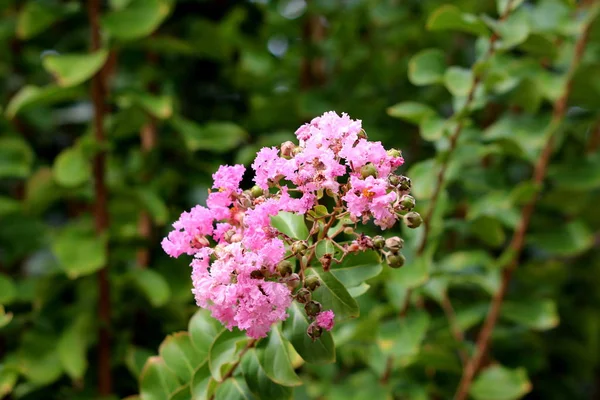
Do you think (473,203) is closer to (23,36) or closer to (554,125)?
(554,125)

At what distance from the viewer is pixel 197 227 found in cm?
54

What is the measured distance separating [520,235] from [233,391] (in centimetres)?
71

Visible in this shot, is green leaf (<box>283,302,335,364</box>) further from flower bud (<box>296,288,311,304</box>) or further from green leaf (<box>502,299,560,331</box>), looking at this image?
green leaf (<box>502,299,560,331</box>)

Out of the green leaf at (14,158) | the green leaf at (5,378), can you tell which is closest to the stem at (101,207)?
the green leaf at (14,158)

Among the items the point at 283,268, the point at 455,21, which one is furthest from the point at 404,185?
the point at 455,21

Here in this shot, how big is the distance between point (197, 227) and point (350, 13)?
0.94 metres

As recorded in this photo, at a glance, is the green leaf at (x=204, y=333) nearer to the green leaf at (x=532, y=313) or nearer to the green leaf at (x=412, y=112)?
the green leaf at (x=412, y=112)

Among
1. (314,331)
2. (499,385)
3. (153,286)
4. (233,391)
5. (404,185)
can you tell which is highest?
(404,185)

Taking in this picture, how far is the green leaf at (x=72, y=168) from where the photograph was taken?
3.39ft

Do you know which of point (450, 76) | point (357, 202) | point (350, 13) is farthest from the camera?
point (350, 13)

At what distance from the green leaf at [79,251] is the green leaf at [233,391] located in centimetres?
49

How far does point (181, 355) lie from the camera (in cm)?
68

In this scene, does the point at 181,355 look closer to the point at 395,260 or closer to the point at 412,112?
the point at 395,260

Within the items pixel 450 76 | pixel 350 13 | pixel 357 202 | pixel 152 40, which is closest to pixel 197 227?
pixel 357 202
